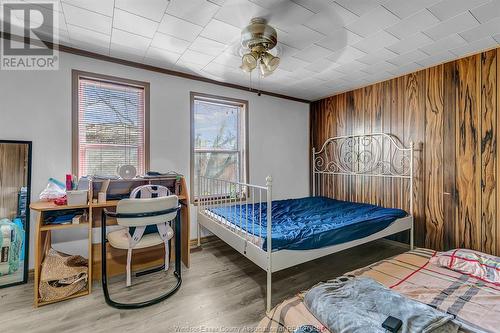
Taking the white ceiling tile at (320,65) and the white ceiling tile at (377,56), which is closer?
the white ceiling tile at (377,56)

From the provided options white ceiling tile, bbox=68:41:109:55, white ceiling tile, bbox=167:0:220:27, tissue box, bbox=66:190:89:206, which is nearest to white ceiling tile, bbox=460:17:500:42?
white ceiling tile, bbox=167:0:220:27

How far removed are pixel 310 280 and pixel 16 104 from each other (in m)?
3.33

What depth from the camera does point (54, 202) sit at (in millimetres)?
A: 2133

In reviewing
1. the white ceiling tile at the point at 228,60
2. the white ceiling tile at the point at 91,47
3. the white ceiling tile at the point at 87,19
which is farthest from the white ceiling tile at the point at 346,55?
the white ceiling tile at the point at 91,47

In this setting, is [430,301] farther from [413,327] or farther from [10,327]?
[10,327]

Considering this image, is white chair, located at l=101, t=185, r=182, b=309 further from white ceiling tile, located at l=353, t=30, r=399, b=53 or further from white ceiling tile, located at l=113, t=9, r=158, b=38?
white ceiling tile, located at l=353, t=30, r=399, b=53

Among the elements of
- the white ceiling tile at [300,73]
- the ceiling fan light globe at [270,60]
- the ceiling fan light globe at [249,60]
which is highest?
the white ceiling tile at [300,73]

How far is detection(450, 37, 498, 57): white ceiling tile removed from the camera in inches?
90.0

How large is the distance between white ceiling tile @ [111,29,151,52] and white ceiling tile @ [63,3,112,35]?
0.29 ft

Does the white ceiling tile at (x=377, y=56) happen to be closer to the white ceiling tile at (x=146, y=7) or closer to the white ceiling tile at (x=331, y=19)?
the white ceiling tile at (x=331, y=19)

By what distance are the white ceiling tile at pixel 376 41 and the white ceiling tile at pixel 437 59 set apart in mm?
696

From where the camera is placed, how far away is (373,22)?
200cm

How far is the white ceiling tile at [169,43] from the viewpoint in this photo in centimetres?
224

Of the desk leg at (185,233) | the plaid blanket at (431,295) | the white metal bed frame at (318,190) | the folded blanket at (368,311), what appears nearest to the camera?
the folded blanket at (368,311)
